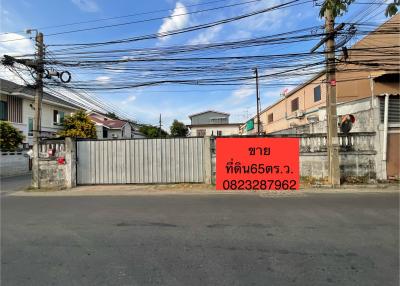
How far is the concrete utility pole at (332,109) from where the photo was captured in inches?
473

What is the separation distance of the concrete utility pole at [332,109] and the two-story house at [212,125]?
38070 millimetres

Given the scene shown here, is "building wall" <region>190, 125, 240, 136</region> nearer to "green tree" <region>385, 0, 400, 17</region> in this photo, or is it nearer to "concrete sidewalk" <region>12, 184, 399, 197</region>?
"concrete sidewalk" <region>12, 184, 399, 197</region>

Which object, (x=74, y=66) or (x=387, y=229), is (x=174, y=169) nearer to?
(x=74, y=66)

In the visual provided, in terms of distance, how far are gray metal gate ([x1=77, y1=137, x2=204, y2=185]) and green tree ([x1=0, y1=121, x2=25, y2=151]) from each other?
933 centimetres

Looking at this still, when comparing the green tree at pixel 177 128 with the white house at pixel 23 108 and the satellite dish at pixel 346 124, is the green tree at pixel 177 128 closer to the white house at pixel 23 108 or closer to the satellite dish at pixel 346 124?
the white house at pixel 23 108

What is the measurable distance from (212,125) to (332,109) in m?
41.5

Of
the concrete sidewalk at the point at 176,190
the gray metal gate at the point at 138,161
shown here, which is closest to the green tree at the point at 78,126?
the gray metal gate at the point at 138,161

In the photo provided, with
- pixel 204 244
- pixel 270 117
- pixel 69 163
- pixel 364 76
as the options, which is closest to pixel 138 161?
pixel 69 163

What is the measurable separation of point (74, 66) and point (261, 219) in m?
11.0

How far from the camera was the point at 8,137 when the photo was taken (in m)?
20.1

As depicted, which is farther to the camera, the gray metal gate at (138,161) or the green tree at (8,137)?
the green tree at (8,137)

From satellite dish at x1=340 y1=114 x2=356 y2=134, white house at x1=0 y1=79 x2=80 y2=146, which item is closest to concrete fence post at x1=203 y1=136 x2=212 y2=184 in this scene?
satellite dish at x1=340 y1=114 x2=356 y2=134

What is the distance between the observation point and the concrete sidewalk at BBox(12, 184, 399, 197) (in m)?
11.1

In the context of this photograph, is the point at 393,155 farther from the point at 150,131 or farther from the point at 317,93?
the point at 150,131
